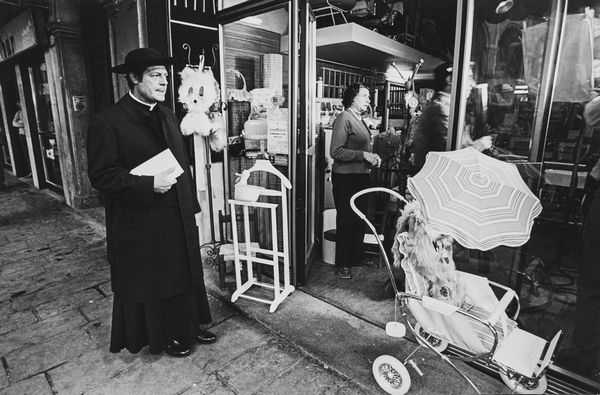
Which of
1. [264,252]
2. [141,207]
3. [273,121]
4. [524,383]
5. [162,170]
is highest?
[273,121]

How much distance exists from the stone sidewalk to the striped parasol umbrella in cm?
122

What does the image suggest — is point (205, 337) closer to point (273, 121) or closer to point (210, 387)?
point (210, 387)

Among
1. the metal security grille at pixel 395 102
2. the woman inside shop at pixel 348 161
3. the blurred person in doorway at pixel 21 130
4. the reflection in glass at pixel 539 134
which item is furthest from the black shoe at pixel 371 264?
the blurred person in doorway at pixel 21 130

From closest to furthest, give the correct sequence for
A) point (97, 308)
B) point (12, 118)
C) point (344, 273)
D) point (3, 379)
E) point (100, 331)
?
point (3, 379) → point (100, 331) → point (97, 308) → point (344, 273) → point (12, 118)

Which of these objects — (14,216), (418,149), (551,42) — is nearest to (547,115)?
(551,42)

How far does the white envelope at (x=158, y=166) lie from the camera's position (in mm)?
2230

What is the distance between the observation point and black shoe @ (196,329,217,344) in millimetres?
2715

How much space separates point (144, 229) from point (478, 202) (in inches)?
75.5

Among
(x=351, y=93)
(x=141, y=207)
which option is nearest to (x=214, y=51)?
(x=351, y=93)

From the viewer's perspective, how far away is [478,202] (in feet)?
5.83

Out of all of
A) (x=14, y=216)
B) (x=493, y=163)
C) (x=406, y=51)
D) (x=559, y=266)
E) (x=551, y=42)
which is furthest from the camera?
(x=406, y=51)

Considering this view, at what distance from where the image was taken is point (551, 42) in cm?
297

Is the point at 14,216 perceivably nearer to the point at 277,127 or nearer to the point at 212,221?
the point at 212,221

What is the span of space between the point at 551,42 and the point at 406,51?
4487 mm
